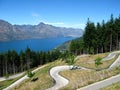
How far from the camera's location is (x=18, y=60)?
10988cm

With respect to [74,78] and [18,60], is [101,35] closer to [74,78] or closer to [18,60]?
[18,60]

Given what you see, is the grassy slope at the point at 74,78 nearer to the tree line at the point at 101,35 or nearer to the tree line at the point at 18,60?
the tree line at the point at 101,35

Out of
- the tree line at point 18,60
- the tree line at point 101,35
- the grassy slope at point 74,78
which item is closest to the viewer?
the grassy slope at point 74,78

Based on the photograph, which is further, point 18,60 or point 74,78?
point 18,60

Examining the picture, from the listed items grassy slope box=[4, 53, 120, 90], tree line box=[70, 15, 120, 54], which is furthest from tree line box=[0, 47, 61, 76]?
grassy slope box=[4, 53, 120, 90]

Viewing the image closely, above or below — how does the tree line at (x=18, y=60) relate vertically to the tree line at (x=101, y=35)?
below

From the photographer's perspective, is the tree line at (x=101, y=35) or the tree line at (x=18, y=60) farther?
the tree line at (x=18, y=60)

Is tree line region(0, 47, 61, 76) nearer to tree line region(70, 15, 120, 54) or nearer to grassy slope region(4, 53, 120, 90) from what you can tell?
tree line region(70, 15, 120, 54)

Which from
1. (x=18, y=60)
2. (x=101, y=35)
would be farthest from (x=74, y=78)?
(x=18, y=60)

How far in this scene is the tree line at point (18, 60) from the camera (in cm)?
10500

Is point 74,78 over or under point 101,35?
under

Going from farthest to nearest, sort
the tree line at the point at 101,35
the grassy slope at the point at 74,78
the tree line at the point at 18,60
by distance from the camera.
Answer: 1. the tree line at the point at 18,60
2. the tree line at the point at 101,35
3. the grassy slope at the point at 74,78

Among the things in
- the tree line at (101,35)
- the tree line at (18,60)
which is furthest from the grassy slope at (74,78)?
the tree line at (18,60)

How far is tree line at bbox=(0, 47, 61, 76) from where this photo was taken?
344ft
